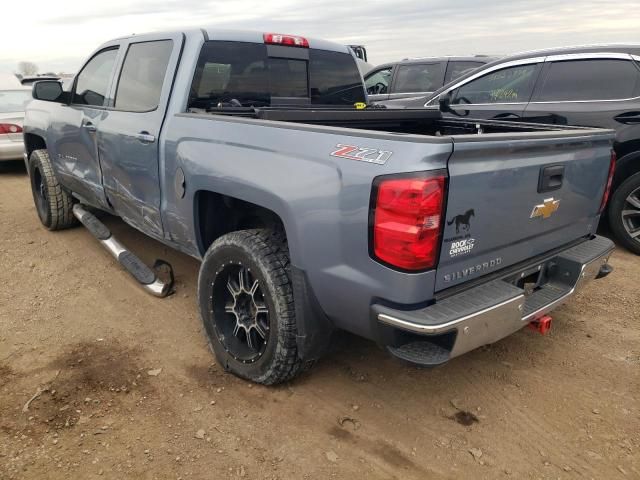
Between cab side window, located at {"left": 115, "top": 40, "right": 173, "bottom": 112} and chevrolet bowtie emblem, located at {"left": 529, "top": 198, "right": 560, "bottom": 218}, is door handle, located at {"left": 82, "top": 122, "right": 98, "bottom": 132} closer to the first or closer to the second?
cab side window, located at {"left": 115, "top": 40, "right": 173, "bottom": 112}

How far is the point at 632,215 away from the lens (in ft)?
15.7

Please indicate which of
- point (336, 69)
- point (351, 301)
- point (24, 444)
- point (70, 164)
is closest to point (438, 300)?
point (351, 301)

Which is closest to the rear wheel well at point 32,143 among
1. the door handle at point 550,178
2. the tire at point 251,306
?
the tire at point 251,306

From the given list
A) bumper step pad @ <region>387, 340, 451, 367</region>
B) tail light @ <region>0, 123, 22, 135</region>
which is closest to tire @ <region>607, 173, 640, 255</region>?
bumper step pad @ <region>387, 340, 451, 367</region>

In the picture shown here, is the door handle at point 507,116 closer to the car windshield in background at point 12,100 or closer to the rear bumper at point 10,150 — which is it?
the rear bumper at point 10,150

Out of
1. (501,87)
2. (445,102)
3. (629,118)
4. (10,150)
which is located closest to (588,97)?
(629,118)

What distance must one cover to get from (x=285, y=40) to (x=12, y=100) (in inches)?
304

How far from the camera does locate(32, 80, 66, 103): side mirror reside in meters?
4.43

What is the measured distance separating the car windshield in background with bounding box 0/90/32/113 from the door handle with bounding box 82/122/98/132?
596 cm

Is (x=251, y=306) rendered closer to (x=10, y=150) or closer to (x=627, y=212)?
(x=627, y=212)

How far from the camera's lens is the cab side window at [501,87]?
5410 millimetres

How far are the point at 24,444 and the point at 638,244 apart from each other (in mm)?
4969

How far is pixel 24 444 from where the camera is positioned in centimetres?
245

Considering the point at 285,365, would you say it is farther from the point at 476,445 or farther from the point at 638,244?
the point at 638,244
